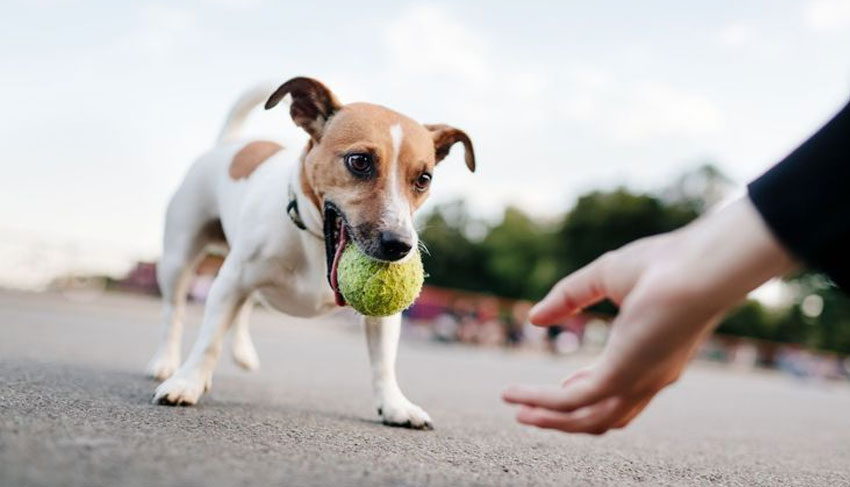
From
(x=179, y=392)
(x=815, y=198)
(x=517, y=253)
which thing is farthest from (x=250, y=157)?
(x=517, y=253)

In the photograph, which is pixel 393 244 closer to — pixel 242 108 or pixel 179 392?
pixel 179 392

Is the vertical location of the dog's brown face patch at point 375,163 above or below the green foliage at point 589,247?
below

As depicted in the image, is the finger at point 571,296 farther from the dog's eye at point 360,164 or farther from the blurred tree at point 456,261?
the blurred tree at point 456,261

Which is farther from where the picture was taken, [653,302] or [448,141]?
[448,141]

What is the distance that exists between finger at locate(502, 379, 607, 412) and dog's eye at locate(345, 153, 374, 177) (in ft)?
4.87

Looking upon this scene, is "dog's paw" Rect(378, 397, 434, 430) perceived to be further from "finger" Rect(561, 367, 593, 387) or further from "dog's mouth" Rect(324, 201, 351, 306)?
"finger" Rect(561, 367, 593, 387)

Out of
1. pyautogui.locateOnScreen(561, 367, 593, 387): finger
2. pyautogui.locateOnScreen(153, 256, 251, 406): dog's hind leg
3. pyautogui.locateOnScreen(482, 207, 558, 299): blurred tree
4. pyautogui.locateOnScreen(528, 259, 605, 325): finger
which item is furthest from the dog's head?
pyautogui.locateOnScreen(482, 207, 558, 299): blurred tree

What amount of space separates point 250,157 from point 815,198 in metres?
3.29

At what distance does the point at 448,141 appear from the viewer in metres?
3.78

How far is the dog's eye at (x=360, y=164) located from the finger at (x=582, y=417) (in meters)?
1.53

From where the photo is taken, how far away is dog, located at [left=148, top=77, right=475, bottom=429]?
3074 mm

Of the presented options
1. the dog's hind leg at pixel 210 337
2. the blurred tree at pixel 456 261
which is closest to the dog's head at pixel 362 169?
the dog's hind leg at pixel 210 337

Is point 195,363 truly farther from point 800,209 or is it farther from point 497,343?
point 497,343

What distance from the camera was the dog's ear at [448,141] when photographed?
371 cm
